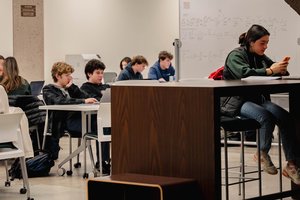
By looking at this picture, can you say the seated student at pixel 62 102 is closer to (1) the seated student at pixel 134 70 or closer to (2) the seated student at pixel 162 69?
(1) the seated student at pixel 134 70

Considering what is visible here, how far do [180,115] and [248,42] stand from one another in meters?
1.74

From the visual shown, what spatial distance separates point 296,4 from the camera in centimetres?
458

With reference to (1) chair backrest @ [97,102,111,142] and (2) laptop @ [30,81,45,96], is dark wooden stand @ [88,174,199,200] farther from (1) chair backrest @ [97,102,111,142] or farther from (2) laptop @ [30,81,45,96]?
(2) laptop @ [30,81,45,96]

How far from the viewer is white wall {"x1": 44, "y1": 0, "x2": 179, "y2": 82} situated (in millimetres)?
12141

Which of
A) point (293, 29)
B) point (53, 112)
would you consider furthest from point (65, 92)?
point (293, 29)

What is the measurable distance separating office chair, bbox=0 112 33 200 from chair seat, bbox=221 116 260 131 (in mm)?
1806

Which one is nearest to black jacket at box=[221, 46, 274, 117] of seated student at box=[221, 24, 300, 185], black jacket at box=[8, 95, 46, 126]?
seated student at box=[221, 24, 300, 185]

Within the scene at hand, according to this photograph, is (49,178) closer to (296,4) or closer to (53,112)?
(53,112)

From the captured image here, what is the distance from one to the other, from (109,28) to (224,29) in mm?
3651

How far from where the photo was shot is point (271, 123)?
205 inches

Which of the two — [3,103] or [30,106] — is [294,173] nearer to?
[3,103]

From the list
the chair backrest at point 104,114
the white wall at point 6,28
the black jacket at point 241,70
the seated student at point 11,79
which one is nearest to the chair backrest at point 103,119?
the chair backrest at point 104,114

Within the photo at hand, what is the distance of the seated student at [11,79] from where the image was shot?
8.07 metres

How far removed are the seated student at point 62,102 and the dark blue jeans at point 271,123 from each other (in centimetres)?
261
